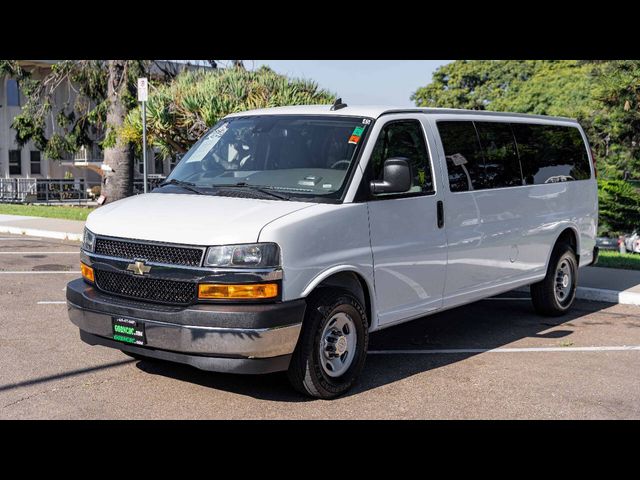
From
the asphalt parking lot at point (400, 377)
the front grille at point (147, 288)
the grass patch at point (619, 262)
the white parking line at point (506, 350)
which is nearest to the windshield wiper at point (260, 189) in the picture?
the front grille at point (147, 288)

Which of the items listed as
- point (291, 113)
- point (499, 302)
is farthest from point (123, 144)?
point (291, 113)

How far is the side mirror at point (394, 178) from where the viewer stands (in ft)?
19.9

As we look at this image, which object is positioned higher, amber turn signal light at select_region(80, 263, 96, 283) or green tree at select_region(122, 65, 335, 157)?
green tree at select_region(122, 65, 335, 157)

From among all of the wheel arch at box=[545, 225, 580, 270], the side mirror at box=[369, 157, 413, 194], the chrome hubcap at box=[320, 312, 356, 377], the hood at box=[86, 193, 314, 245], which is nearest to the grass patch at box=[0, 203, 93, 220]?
the wheel arch at box=[545, 225, 580, 270]

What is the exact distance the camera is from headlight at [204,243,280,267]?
5215mm

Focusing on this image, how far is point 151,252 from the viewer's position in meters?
5.48

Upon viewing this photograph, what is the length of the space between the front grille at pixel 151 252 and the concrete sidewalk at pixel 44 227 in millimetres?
10811

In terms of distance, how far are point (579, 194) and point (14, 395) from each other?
6489 millimetres

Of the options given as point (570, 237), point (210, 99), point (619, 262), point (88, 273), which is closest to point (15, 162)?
point (210, 99)

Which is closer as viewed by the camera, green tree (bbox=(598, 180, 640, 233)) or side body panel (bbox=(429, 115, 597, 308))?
side body panel (bbox=(429, 115, 597, 308))

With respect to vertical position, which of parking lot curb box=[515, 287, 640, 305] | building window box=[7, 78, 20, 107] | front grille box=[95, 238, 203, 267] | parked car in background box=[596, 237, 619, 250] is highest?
building window box=[7, 78, 20, 107]

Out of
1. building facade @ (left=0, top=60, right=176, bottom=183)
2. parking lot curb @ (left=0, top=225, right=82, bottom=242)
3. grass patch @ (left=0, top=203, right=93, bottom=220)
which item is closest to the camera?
parking lot curb @ (left=0, top=225, right=82, bottom=242)

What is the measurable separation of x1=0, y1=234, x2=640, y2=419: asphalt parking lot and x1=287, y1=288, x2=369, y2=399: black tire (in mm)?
117

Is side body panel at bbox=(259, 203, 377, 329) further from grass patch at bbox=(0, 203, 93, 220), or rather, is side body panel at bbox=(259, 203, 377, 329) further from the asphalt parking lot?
grass patch at bbox=(0, 203, 93, 220)
